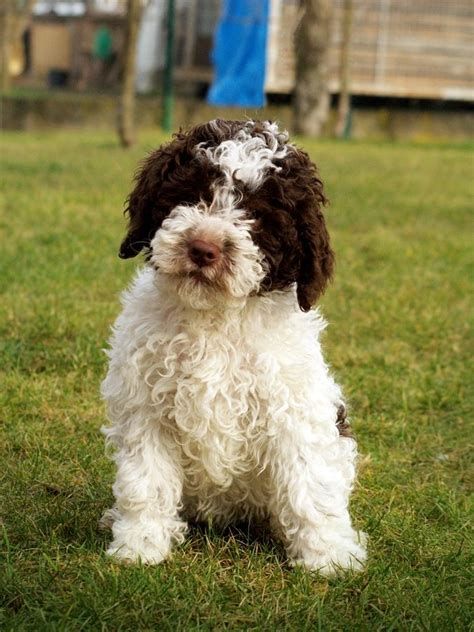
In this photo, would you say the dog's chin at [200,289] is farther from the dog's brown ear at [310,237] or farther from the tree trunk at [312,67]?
the tree trunk at [312,67]

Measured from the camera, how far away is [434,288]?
328 inches

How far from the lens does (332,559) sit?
11.7 ft

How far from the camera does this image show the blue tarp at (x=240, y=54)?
20578 millimetres

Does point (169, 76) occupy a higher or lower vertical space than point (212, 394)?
lower

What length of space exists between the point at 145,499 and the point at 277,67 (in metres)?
19.9

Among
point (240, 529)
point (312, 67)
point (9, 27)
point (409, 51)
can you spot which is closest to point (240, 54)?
point (312, 67)

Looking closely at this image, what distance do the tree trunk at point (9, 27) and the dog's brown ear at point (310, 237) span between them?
69.6 ft

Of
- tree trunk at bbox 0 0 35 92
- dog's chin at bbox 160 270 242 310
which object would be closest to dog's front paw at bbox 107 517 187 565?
dog's chin at bbox 160 270 242 310

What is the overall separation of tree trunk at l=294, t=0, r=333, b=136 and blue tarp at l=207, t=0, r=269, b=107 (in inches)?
29.1

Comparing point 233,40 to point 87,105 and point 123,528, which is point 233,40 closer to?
point 87,105

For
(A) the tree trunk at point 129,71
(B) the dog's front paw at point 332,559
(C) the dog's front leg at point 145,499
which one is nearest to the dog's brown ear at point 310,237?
(C) the dog's front leg at point 145,499

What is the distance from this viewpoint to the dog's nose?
10.5ft

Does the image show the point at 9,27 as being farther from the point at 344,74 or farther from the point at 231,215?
the point at 231,215

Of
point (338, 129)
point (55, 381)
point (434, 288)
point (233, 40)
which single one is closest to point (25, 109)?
point (233, 40)
